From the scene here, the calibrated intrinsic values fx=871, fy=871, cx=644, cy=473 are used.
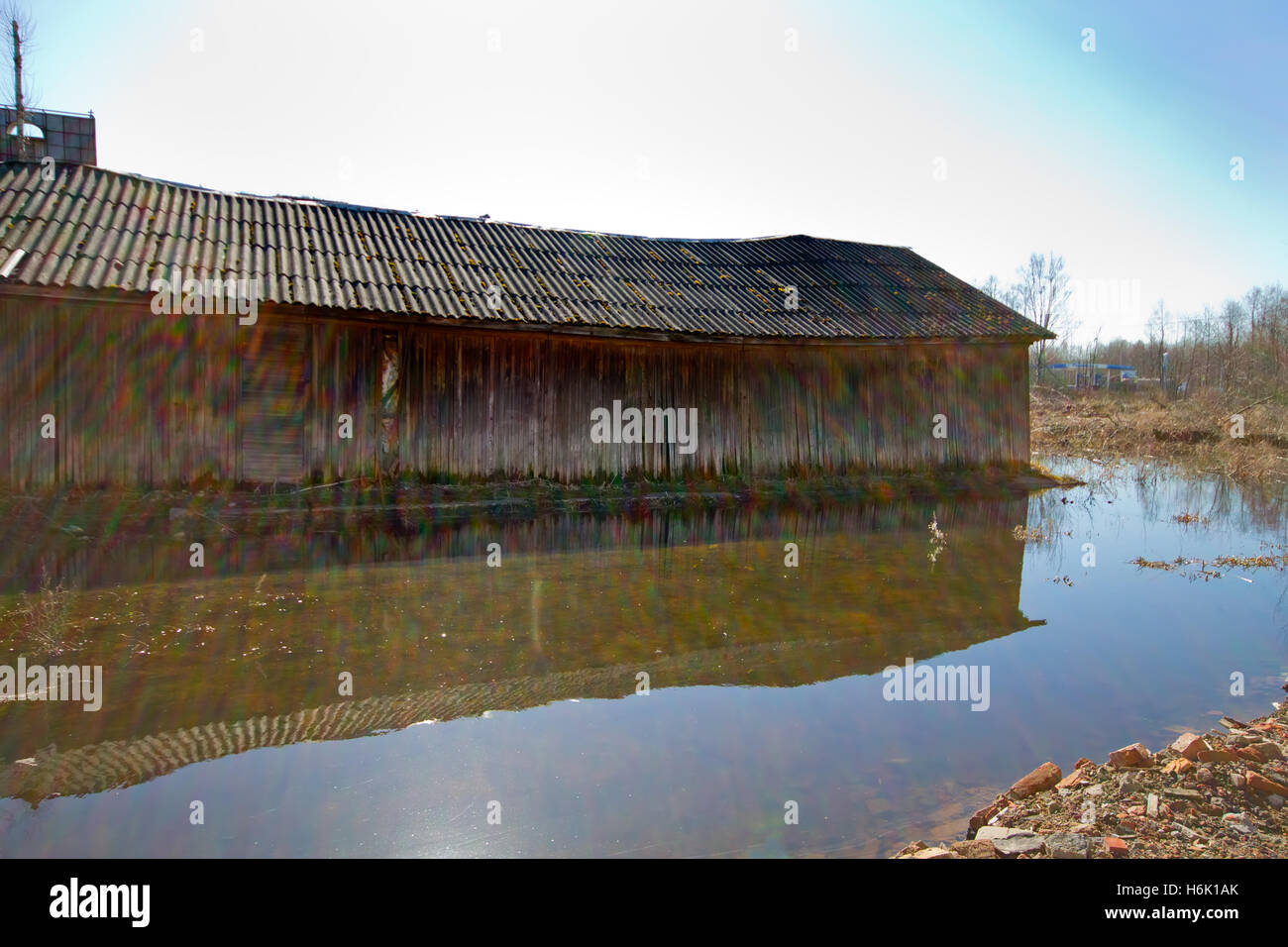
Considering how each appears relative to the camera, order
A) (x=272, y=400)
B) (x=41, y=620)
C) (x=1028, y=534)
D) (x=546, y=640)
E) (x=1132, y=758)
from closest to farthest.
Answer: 1. (x=1132, y=758)
2. (x=41, y=620)
3. (x=546, y=640)
4. (x=1028, y=534)
5. (x=272, y=400)

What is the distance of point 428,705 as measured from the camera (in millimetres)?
5215

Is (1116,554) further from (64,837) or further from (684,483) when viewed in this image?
(64,837)

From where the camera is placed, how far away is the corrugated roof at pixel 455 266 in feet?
37.6

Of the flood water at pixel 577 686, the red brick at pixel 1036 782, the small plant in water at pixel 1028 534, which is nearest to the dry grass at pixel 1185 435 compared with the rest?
the small plant in water at pixel 1028 534

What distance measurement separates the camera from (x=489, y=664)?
5.96 m

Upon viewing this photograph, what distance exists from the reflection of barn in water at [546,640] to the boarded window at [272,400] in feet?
8.28

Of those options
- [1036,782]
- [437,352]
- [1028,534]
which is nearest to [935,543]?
[1028,534]

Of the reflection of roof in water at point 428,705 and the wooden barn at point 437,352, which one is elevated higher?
the wooden barn at point 437,352

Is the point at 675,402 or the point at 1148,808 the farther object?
the point at 675,402

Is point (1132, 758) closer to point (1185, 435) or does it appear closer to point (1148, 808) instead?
point (1148, 808)

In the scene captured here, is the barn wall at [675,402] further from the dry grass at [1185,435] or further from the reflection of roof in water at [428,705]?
the reflection of roof in water at [428,705]

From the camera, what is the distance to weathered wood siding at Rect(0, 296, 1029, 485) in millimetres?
10766

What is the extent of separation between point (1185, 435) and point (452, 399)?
2322cm
